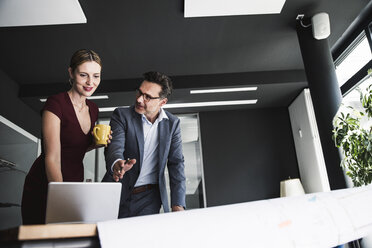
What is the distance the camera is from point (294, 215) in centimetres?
73

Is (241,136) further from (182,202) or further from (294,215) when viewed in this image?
(294,215)

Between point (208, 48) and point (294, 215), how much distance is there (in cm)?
375

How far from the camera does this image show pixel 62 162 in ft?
4.78

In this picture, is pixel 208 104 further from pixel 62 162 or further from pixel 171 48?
pixel 62 162

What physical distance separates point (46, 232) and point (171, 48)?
3.85 metres

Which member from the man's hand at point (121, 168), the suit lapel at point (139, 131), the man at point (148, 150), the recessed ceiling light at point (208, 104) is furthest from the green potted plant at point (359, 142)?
the recessed ceiling light at point (208, 104)

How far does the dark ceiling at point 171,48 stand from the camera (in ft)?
11.8

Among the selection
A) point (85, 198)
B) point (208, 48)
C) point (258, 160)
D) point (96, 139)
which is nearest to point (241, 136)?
point (258, 160)

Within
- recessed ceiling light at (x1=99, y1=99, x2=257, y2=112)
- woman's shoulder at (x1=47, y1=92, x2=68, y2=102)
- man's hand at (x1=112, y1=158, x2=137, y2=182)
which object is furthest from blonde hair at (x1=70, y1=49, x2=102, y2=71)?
recessed ceiling light at (x1=99, y1=99, x2=257, y2=112)

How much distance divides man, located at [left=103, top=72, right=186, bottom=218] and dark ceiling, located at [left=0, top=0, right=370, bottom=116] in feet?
5.92

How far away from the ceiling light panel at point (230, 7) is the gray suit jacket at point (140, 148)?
174 cm

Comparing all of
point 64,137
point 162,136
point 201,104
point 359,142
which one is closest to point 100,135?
point 64,137

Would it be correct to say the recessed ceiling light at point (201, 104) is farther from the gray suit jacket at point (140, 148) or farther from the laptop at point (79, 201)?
the laptop at point (79, 201)

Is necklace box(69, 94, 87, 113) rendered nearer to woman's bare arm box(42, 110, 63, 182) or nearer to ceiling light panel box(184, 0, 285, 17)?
woman's bare arm box(42, 110, 63, 182)
